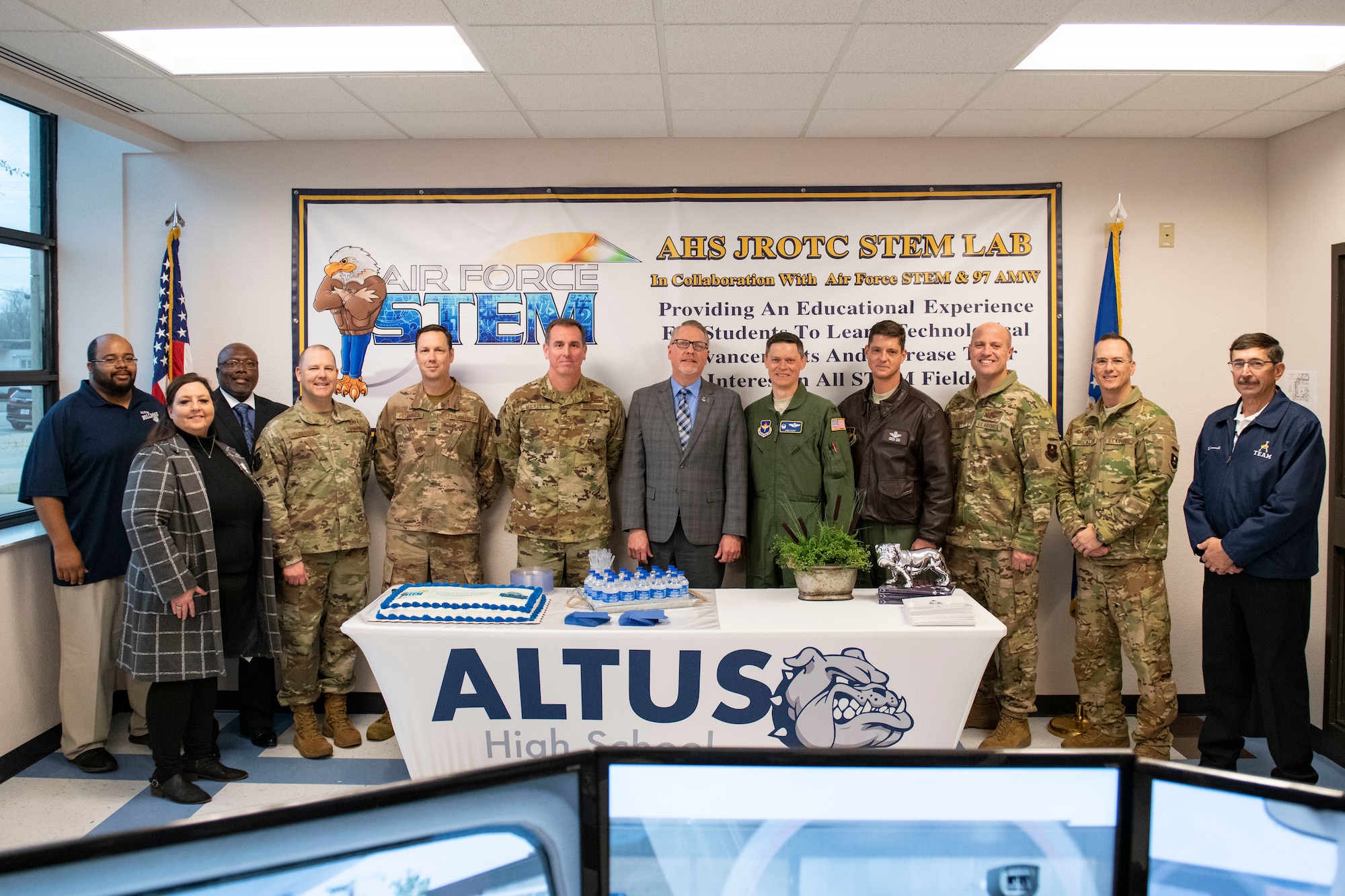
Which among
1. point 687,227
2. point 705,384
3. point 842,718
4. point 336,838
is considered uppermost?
point 687,227

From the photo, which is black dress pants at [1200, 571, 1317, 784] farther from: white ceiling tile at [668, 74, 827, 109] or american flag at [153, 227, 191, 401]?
american flag at [153, 227, 191, 401]

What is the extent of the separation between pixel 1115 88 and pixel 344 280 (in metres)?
3.61

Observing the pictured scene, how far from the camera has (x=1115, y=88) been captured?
133 inches

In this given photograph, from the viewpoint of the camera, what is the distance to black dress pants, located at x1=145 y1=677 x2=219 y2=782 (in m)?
3.17

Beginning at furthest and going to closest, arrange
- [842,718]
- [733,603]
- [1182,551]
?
[1182,551] < [733,603] < [842,718]

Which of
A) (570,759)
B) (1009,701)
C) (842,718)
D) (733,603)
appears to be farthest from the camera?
(1009,701)

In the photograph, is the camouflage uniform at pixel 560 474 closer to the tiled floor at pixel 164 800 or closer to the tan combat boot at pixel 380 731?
the tan combat boot at pixel 380 731

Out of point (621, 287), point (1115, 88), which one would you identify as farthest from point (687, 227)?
point (1115, 88)

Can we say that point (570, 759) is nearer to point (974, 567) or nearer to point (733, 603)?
point (733, 603)

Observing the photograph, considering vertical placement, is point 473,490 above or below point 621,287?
below

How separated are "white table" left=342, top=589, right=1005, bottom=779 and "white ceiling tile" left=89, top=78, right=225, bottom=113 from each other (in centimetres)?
235

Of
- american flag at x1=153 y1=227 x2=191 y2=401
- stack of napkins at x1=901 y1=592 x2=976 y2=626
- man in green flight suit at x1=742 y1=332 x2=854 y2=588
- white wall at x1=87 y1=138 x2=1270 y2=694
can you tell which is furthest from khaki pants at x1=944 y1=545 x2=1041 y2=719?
american flag at x1=153 y1=227 x2=191 y2=401

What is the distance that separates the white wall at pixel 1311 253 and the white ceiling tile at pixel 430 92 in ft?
11.9

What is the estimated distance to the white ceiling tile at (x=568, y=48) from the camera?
112 inches
